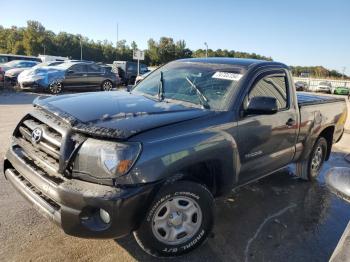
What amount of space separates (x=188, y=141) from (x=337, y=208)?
2858mm

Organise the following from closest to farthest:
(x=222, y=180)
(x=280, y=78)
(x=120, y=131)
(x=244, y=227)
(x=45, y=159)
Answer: (x=120, y=131), (x=45, y=159), (x=222, y=180), (x=244, y=227), (x=280, y=78)

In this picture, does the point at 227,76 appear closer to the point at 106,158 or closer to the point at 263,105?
the point at 263,105

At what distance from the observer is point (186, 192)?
305cm

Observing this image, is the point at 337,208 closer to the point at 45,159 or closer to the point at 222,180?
the point at 222,180

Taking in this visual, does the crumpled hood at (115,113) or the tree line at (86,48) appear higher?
the tree line at (86,48)

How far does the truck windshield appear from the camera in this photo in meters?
3.75

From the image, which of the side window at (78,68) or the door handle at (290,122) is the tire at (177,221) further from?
the side window at (78,68)

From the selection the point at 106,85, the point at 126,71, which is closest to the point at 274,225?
the point at 106,85

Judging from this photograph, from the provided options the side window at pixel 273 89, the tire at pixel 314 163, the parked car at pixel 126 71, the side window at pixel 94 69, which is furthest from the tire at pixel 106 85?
the side window at pixel 273 89

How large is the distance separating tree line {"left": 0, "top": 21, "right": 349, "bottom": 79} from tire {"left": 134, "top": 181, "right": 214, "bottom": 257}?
5909 cm

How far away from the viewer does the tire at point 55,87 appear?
15.9 meters

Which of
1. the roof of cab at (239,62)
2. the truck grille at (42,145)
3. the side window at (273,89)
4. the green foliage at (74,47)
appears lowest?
the truck grille at (42,145)

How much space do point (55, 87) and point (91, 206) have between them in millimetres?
14426

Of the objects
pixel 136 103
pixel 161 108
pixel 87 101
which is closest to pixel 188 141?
pixel 161 108
